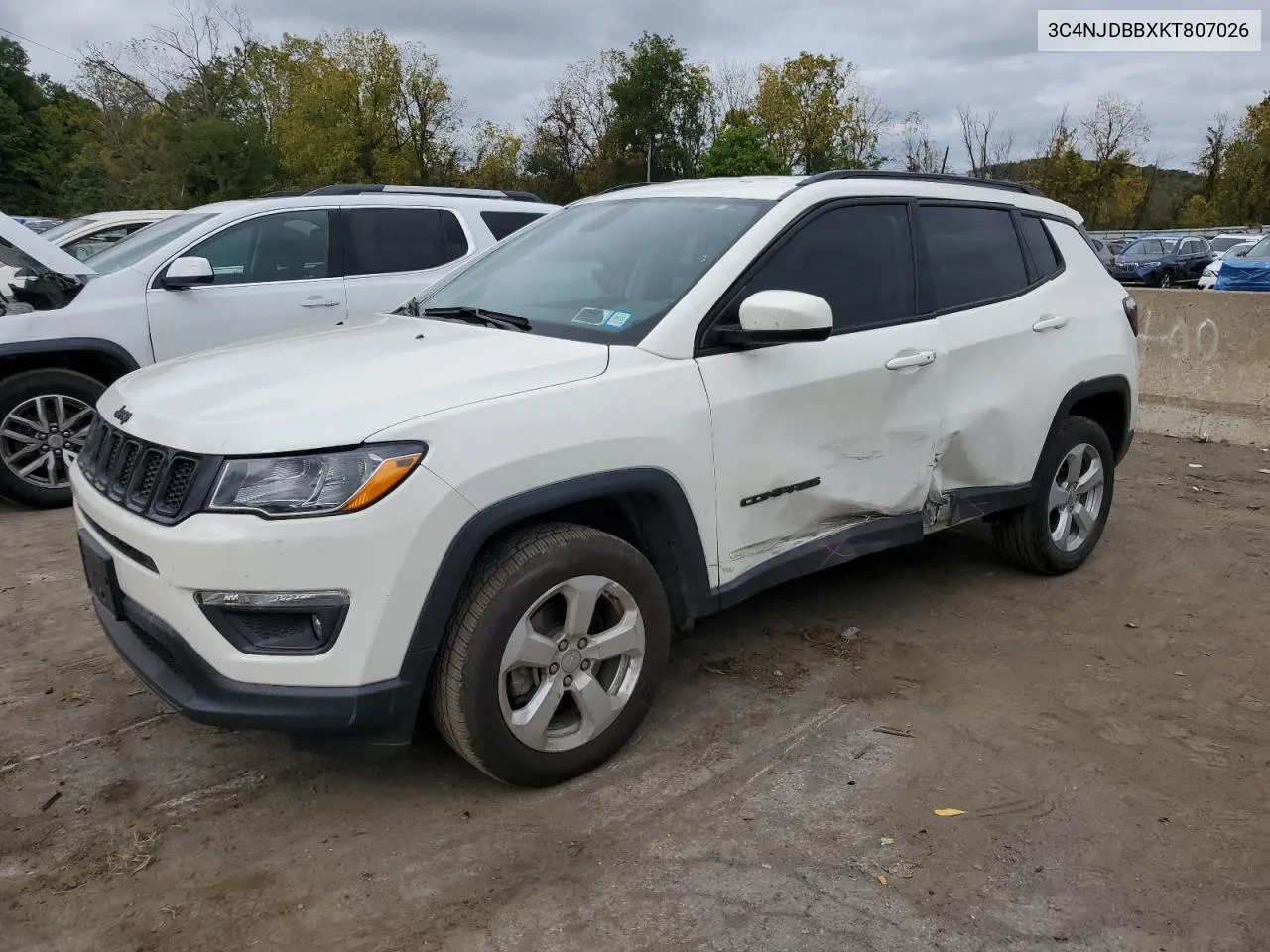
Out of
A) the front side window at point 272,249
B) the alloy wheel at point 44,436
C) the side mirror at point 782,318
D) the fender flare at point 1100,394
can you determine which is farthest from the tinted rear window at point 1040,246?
the alloy wheel at point 44,436

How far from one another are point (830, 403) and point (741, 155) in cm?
4080

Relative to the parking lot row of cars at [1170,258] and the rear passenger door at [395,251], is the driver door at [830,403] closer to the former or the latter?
the rear passenger door at [395,251]

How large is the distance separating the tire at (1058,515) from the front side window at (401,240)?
4.39 m

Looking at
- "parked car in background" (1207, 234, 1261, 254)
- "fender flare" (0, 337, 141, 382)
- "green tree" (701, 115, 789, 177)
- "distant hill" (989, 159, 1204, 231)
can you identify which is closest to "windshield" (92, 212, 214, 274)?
"fender flare" (0, 337, 141, 382)

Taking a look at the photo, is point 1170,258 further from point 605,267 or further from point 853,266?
point 605,267

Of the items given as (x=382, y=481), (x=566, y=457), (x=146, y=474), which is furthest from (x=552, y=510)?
(x=146, y=474)

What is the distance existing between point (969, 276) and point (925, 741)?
2026 millimetres

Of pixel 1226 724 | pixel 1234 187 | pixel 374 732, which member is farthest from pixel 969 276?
pixel 1234 187

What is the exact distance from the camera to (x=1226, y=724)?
3516mm

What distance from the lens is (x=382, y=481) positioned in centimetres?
250

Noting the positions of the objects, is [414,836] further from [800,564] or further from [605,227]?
[605,227]

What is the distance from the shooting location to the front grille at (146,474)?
2574mm

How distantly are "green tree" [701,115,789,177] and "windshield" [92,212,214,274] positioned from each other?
35.4 meters

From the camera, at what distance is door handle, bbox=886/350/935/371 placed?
12.3ft
